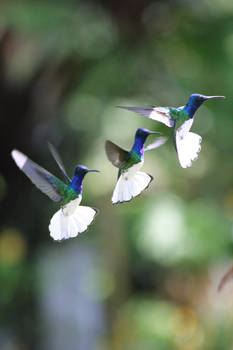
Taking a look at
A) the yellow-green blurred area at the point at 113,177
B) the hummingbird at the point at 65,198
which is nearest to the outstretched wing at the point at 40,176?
the hummingbird at the point at 65,198

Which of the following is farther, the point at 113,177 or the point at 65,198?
the point at 113,177

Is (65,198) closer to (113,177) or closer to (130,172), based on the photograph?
(130,172)

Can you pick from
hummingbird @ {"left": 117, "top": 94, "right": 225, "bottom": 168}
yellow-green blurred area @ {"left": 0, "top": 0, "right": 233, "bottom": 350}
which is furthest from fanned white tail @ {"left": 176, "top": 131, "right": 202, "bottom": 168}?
yellow-green blurred area @ {"left": 0, "top": 0, "right": 233, "bottom": 350}

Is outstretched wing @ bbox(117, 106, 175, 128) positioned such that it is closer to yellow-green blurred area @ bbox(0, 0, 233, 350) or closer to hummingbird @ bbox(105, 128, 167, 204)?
hummingbird @ bbox(105, 128, 167, 204)

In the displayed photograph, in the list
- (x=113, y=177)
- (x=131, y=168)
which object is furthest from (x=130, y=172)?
(x=113, y=177)

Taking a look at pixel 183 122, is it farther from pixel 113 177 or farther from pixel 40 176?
pixel 113 177

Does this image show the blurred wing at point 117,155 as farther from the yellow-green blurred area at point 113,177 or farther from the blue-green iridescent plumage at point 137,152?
the yellow-green blurred area at point 113,177

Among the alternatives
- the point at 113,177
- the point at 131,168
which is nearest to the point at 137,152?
the point at 131,168

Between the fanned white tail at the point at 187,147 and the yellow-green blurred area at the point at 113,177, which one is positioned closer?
the fanned white tail at the point at 187,147

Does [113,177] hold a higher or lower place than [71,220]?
lower

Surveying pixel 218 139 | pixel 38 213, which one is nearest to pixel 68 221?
pixel 218 139
